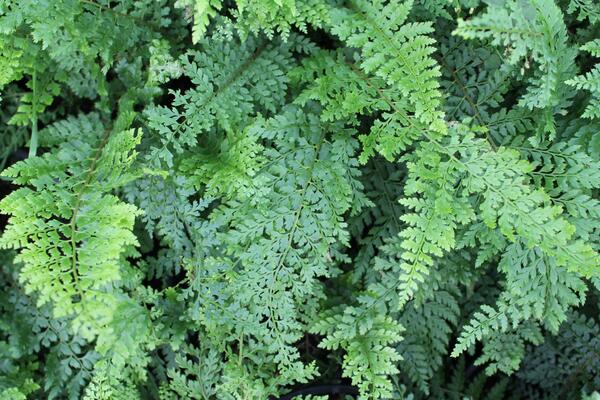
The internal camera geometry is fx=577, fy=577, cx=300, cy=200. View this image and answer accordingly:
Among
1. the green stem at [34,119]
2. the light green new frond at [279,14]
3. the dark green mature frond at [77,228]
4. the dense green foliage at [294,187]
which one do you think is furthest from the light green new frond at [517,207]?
the green stem at [34,119]

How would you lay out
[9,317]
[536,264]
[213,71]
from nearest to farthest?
[536,264] → [213,71] → [9,317]

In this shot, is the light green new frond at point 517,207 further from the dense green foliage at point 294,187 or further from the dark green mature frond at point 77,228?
the dark green mature frond at point 77,228

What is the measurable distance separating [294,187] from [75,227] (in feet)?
2.18

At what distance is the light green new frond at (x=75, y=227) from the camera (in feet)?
4.85

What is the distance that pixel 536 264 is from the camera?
5.93 feet

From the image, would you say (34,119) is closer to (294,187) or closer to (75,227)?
(75,227)

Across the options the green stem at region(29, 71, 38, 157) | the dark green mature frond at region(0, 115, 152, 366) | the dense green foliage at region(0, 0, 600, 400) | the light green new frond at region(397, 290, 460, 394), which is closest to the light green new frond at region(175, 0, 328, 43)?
the dense green foliage at region(0, 0, 600, 400)

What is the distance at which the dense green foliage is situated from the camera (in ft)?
5.32

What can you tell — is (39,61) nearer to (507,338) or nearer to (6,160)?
(6,160)

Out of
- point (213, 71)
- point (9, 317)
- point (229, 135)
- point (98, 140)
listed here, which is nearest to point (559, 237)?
point (229, 135)

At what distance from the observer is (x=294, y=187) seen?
1.83 m

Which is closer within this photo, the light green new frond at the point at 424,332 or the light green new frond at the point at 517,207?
the light green new frond at the point at 517,207

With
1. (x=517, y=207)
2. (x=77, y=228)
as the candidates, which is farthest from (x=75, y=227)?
(x=517, y=207)

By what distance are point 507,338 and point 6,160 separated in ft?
7.16
